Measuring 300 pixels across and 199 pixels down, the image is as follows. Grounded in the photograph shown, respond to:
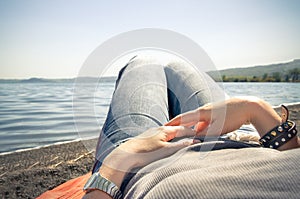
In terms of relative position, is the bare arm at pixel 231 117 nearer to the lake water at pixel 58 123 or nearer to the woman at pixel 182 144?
the woman at pixel 182 144

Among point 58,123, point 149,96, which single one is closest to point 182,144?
point 149,96

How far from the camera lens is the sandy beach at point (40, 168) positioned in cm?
138

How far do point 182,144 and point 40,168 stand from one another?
4.02 ft

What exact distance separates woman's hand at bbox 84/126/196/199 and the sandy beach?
0.89 m

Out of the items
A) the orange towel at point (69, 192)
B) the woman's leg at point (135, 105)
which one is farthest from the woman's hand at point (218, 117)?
the orange towel at point (69, 192)

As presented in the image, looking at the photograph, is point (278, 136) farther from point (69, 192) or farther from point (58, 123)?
point (58, 123)

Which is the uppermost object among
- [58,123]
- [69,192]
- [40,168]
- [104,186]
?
[104,186]

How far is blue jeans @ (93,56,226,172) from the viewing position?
832 millimetres

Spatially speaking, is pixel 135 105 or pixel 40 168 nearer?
pixel 135 105

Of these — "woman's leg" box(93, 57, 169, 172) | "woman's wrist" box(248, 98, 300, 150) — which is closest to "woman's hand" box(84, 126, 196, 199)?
"woman's leg" box(93, 57, 169, 172)

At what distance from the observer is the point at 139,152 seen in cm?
64

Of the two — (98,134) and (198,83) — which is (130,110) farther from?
(198,83)

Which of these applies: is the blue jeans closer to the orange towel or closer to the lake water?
the lake water

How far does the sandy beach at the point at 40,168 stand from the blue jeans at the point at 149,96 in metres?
0.75
